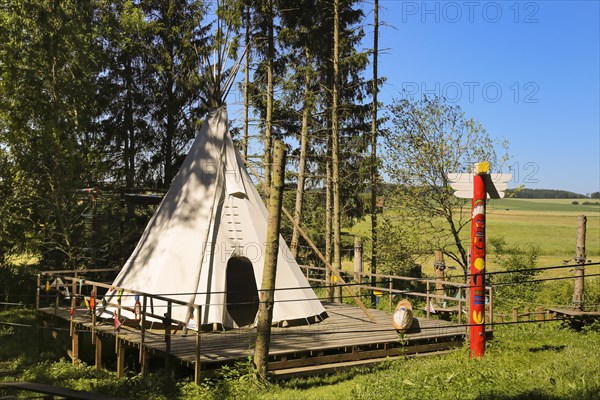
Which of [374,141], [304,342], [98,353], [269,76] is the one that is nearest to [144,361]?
[98,353]

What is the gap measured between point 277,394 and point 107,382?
3622 millimetres

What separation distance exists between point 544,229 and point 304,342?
58.2 metres

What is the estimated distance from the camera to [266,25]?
23953 mm

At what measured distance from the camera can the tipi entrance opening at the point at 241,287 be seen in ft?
43.6

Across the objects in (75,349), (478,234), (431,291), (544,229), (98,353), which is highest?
(478,234)

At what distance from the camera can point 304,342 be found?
11656 millimetres

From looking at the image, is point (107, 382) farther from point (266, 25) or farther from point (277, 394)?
point (266, 25)

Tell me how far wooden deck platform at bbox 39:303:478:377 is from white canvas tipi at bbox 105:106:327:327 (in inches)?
23.1

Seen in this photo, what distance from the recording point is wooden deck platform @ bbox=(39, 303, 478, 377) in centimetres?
1067

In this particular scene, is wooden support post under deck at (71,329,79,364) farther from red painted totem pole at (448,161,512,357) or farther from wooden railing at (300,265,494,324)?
red painted totem pole at (448,161,512,357)

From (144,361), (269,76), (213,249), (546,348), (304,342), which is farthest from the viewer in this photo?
(269,76)

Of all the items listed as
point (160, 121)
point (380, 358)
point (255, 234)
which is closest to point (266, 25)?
point (160, 121)

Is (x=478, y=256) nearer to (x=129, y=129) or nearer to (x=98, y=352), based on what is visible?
(x=98, y=352)

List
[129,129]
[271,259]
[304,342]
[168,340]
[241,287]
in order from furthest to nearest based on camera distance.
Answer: [129,129] < [241,287] < [304,342] < [168,340] < [271,259]
